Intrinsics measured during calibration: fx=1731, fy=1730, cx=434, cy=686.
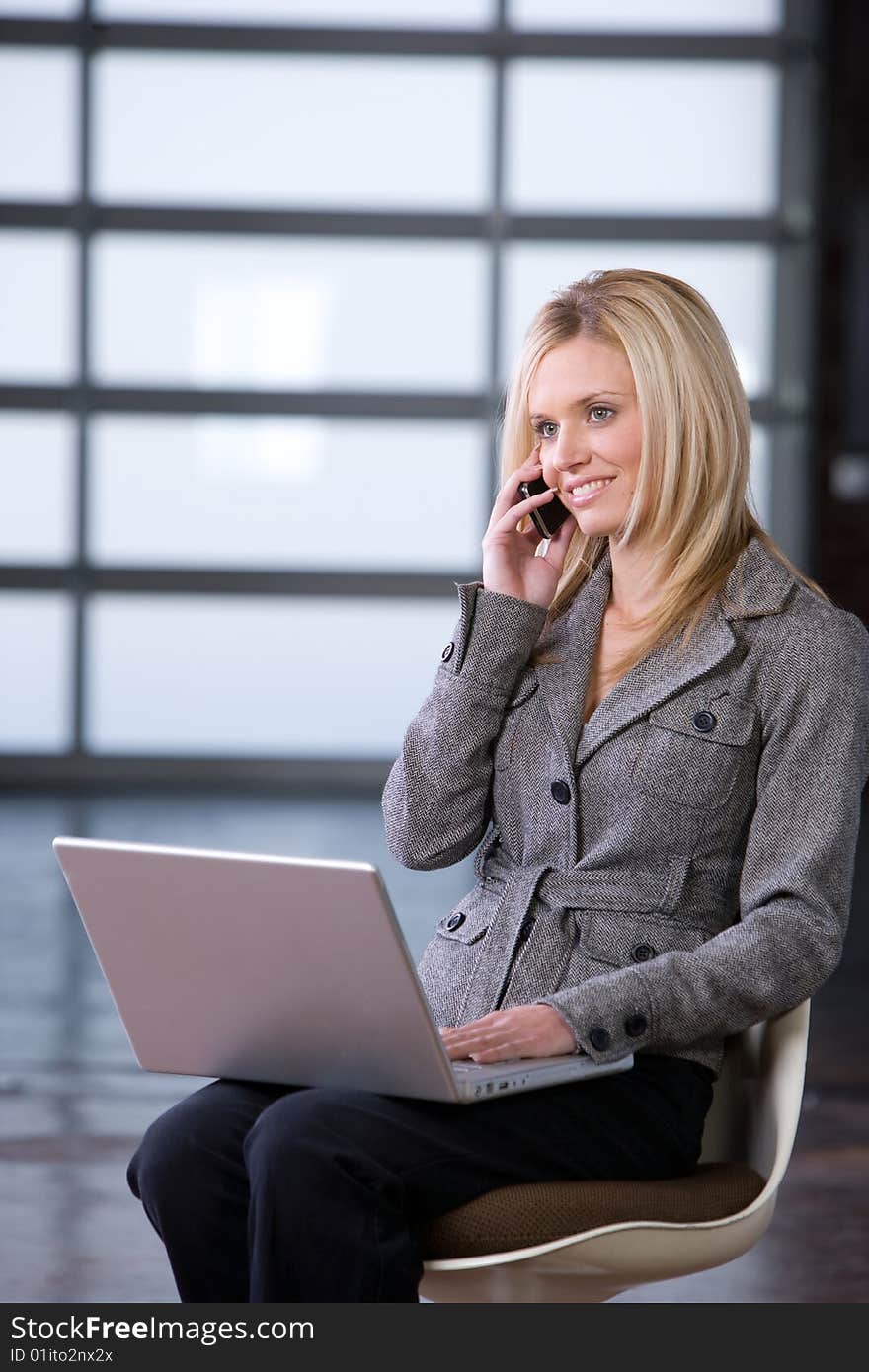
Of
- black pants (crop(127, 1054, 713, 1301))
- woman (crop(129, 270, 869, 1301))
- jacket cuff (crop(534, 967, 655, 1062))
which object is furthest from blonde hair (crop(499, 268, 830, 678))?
black pants (crop(127, 1054, 713, 1301))

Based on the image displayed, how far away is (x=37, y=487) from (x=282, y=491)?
1132 mm

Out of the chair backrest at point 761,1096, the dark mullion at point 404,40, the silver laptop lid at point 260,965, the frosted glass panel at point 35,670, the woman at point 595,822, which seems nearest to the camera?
the silver laptop lid at point 260,965

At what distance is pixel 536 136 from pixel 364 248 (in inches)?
37.1

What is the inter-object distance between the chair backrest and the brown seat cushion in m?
0.10

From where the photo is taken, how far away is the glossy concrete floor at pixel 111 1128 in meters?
2.59

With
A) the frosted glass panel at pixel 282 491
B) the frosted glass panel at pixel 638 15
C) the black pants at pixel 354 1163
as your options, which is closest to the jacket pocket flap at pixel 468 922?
the black pants at pixel 354 1163

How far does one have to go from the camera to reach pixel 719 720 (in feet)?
5.41

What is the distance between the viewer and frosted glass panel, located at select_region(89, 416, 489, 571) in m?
7.99

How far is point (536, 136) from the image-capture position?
7965 millimetres

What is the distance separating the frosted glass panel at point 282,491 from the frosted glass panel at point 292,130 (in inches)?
41.3

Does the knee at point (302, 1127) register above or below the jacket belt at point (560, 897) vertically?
below

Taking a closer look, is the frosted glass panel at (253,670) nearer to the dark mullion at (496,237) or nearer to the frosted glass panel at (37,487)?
the frosted glass panel at (37,487)

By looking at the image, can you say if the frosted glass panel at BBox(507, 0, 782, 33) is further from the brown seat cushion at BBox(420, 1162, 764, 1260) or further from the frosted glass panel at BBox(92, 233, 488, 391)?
the brown seat cushion at BBox(420, 1162, 764, 1260)

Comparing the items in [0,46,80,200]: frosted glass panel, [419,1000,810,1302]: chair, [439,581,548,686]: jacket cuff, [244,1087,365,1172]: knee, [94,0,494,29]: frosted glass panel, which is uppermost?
[94,0,494,29]: frosted glass panel
